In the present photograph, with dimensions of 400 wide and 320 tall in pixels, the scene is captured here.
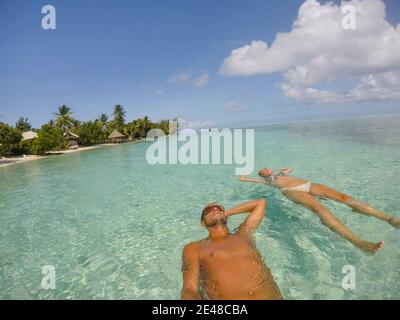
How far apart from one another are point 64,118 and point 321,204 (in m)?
49.8

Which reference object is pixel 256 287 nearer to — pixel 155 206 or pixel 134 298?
pixel 134 298

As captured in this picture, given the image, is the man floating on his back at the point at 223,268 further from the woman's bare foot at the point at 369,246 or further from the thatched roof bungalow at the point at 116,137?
the thatched roof bungalow at the point at 116,137

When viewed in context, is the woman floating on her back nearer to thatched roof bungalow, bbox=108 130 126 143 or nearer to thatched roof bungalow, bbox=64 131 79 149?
thatched roof bungalow, bbox=64 131 79 149

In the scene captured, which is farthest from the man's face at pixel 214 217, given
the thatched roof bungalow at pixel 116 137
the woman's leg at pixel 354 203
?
the thatched roof bungalow at pixel 116 137

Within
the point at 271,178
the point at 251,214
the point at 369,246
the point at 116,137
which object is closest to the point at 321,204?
the point at 369,246

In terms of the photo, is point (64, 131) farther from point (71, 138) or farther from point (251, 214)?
point (251, 214)

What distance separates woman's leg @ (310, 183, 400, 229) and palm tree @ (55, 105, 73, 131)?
48900 millimetres

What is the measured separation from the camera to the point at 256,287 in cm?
228

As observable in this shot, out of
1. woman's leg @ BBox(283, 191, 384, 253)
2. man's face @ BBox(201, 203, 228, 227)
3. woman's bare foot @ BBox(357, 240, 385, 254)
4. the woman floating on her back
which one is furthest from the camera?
the woman floating on her back

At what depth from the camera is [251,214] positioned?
336cm

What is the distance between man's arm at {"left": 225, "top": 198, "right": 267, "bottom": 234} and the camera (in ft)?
10.3

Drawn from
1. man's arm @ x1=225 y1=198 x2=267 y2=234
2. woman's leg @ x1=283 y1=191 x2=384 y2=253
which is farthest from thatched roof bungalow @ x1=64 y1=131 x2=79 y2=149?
man's arm @ x1=225 y1=198 x2=267 y2=234

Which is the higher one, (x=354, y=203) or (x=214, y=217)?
(x=214, y=217)
